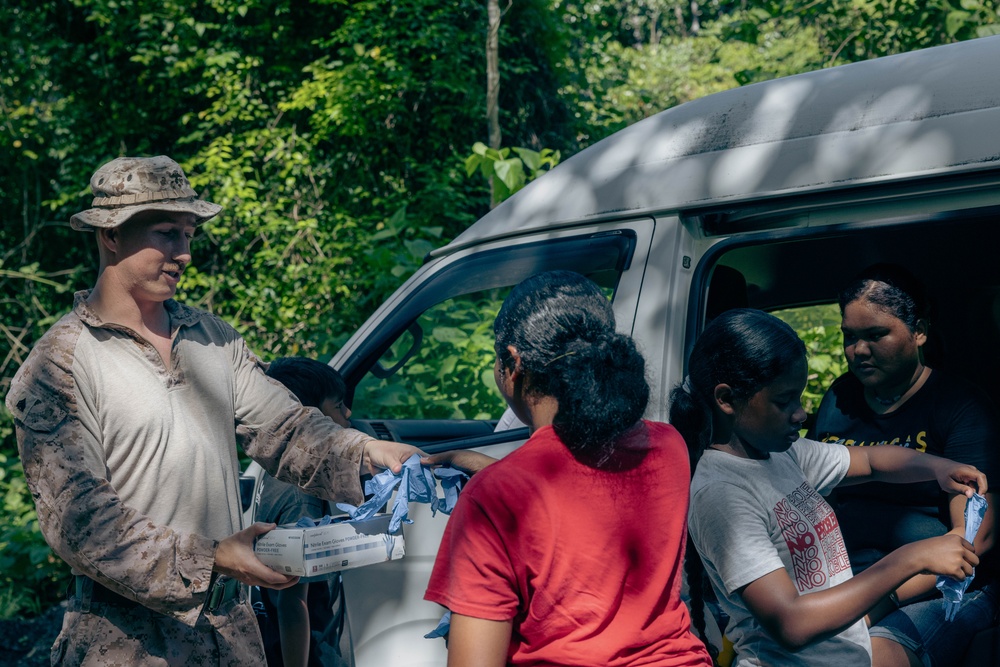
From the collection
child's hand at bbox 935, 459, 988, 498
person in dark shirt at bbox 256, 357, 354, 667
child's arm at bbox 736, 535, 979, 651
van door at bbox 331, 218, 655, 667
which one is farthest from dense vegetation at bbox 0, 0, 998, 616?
child's arm at bbox 736, 535, 979, 651

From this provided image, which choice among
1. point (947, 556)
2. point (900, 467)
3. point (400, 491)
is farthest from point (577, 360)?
point (900, 467)

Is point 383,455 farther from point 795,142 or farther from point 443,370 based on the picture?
point 443,370

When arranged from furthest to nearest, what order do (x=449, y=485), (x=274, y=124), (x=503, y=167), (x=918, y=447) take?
(x=274, y=124) → (x=503, y=167) → (x=918, y=447) → (x=449, y=485)

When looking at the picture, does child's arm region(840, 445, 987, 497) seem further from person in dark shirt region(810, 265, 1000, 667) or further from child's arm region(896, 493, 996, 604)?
person in dark shirt region(810, 265, 1000, 667)

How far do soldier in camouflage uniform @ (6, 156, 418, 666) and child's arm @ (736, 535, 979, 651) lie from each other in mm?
982

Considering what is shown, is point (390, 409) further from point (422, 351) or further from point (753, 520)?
point (753, 520)

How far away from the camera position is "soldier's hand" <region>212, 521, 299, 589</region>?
212cm

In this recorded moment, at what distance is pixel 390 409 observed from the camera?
14.1 ft

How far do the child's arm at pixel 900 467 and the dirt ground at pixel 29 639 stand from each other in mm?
4614

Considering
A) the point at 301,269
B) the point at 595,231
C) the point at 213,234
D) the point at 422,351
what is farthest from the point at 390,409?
the point at 213,234

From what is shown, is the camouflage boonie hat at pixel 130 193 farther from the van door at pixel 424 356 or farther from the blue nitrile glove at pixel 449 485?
the van door at pixel 424 356

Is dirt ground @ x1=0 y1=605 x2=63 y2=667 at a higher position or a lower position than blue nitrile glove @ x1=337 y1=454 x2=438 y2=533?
lower

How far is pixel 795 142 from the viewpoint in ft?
8.70

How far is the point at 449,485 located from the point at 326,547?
1.46 ft
